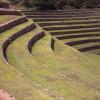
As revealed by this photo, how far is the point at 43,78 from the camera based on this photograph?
13.2m

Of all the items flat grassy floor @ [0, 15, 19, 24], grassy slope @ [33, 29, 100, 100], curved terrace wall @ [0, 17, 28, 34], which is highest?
flat grassy floor @ [0, 15, 19, 24]

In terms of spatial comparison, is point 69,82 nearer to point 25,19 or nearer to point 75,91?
point 75,91

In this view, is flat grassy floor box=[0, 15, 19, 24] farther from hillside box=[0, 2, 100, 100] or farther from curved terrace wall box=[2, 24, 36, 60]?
curved terrace wall box=[2, 24, 36, 60]

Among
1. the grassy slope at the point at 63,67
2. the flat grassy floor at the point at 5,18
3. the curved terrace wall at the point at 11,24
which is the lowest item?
the grassy slope at the point at 63,67

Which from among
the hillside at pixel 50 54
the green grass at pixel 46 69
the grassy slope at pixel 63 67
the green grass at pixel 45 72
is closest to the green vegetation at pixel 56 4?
the hillside at pixel 50 54

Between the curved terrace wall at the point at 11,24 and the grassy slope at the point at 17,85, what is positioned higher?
the grassy slope at the point at 17,85

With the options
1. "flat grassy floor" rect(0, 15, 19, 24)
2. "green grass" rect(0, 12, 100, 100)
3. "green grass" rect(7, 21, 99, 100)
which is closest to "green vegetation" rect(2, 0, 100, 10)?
"flat grassy floor" rect(0, 15, 19, 24)

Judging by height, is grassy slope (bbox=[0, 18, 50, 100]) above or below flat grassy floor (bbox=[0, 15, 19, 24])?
above

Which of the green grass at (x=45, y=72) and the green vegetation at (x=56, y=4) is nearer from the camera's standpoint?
the green grass at (x=45, y=72)

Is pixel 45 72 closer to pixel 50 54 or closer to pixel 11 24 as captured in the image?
pixel 50 54

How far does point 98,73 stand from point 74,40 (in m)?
7.86

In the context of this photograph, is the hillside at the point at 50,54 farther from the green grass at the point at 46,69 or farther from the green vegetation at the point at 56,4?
the green vegetation at the point at 56,4

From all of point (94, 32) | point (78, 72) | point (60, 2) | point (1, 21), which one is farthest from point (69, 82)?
point (60, 2)

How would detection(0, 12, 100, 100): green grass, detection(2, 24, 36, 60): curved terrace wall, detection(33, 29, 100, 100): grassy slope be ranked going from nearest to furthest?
1. detection(0, 12, 100, 100): green grass
2. detection(33, 29, 100, 100): grassy slope
3. detection(2, 24, 36, 60): curved terrace wall
